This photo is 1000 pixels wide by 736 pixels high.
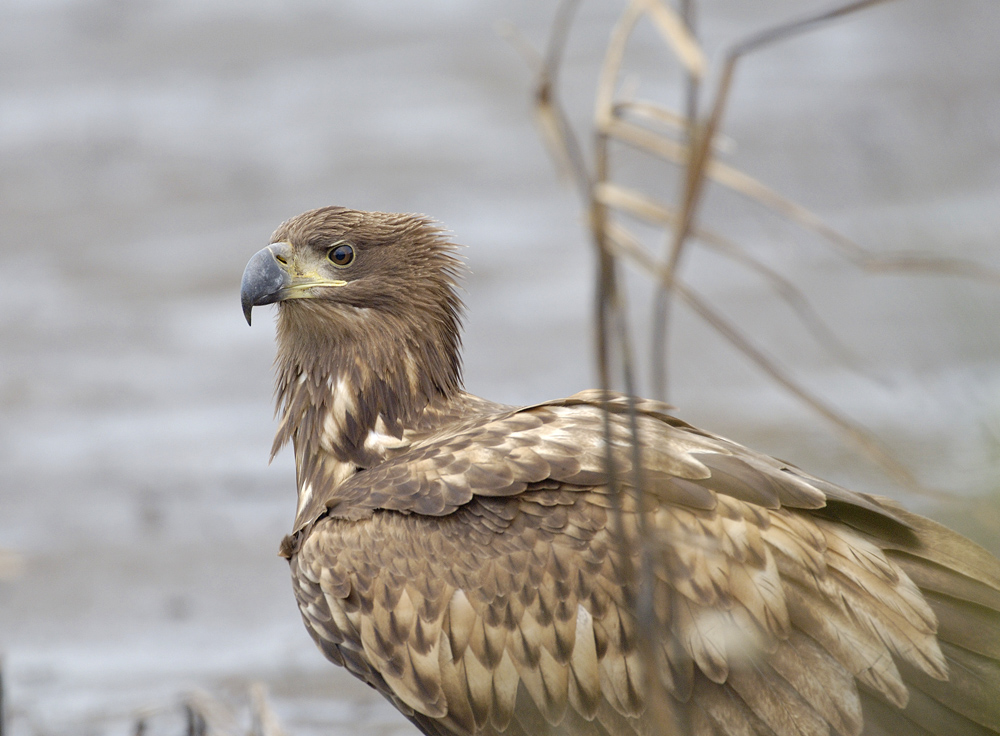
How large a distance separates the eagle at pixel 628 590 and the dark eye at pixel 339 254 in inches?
29.0

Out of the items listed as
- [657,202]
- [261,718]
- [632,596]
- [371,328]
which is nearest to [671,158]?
[657,202]

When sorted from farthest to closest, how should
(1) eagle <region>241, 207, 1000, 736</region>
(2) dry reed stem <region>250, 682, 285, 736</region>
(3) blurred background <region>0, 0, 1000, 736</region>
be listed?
(3) blurred background <region>0, 0, 1000, 736</region>, (2) dry reed stem <region>250, 682, 285, 736</region>, (1) eagle <region>241, 207, 1000, 736</region>

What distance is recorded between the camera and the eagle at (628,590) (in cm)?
341

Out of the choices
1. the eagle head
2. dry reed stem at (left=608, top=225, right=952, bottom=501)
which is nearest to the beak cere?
the eagle head

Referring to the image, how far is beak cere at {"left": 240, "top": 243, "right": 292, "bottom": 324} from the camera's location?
4480mm

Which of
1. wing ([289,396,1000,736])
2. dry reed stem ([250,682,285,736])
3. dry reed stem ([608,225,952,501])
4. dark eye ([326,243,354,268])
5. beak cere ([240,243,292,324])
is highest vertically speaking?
dark eye ([326,243,354,268])

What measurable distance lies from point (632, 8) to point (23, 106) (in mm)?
12381

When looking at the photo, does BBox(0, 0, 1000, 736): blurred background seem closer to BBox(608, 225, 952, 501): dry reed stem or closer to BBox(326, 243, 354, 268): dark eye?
BBox(608, 225, 952, 501): dry reed stem

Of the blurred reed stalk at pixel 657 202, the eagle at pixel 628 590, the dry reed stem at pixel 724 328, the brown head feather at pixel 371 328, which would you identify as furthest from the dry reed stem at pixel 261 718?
the dry reed stem at pixel 724 328

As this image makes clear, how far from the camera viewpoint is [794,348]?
839 centimetres

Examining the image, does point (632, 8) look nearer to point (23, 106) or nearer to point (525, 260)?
point (525, 260)

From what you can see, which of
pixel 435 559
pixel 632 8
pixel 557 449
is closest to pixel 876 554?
pixel 557 449

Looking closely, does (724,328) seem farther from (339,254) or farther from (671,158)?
(339,254)

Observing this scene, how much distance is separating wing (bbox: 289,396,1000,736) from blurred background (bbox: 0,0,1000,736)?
34 centimetres
